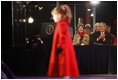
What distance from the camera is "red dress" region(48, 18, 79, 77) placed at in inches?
166

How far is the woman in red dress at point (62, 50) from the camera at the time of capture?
422 cm

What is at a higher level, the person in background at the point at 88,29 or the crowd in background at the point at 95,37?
the person in background at the point at 88,29

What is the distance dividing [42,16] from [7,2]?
88 cm

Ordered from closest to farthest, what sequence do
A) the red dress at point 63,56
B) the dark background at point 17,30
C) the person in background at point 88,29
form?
the red dress at point 63,56, the dark background at point 17,30, the person in background at point 88,29

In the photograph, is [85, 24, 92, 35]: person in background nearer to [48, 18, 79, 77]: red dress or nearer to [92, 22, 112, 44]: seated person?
[92, 22, 112, 44]: seated person

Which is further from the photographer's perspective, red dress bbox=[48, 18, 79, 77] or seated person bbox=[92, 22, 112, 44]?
seated person bbox=[92, 22, 112, 44]

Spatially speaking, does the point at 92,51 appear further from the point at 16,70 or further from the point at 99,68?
the point at 16,70

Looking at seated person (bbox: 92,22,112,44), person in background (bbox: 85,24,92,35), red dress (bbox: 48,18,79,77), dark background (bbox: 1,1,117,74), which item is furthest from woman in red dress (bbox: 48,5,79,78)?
person in background (bbox: 85,24,92,35)

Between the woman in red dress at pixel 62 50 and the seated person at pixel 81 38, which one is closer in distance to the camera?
the woman in red dress at pixel 62 50

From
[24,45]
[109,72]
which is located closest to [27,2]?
[24,45]

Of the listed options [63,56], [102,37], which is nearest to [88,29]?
[102,37]

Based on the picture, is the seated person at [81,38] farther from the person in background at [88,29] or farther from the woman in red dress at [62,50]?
the woman in red dress at [62,50]

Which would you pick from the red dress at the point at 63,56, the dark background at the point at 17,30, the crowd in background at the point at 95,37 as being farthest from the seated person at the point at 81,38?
the red dress at the point at 63,56

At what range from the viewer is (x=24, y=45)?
18.4 ft
